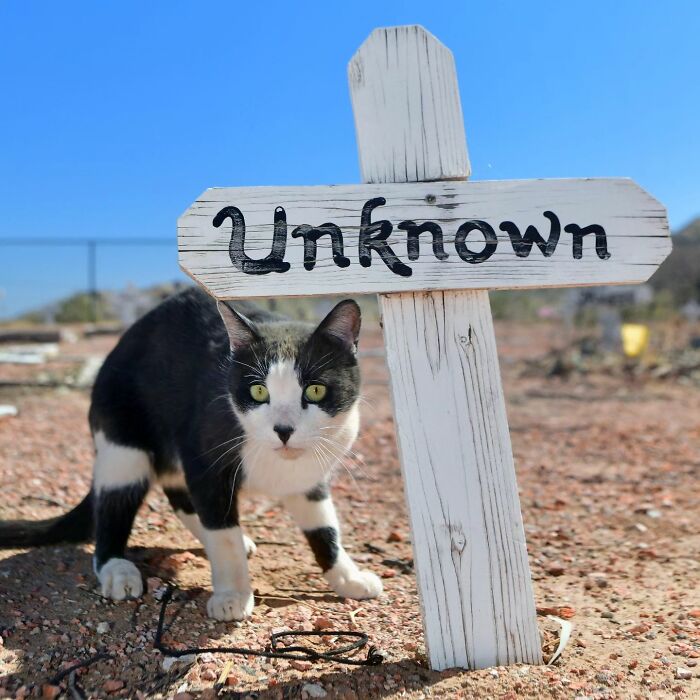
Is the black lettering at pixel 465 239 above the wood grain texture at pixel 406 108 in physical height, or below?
below

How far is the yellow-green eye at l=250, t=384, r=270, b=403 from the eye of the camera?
2.34 m

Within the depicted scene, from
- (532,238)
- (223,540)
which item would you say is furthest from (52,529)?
(532,238)

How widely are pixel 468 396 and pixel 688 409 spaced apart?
6.88 m

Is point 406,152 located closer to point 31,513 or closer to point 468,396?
point 468,396

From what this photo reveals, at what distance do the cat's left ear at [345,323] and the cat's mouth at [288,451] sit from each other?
398 millimetres

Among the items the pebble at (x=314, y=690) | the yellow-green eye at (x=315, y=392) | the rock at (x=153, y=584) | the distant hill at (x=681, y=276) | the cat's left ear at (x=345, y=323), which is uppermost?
the distant hill at (x=681, y=276)

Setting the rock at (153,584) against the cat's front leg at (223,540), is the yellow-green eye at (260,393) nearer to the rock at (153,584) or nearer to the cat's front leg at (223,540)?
the cat's front leg at (223,540)

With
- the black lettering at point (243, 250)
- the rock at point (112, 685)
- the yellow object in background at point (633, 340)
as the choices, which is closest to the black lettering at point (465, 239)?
the black lettering at point (243, 250)

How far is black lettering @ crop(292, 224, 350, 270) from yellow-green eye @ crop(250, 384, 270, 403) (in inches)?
18.8

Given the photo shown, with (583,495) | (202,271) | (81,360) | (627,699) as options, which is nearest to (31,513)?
(202,271)

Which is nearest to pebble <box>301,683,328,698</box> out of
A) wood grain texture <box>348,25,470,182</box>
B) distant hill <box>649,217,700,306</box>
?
wood grain texture <box>348,25,470,182</box>

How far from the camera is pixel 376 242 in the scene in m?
2.10

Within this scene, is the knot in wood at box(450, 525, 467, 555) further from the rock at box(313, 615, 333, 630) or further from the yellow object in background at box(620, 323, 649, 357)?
the yellow object in background at box(620, 323, 649, 357)

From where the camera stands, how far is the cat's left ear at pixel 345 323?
2.34 meters
